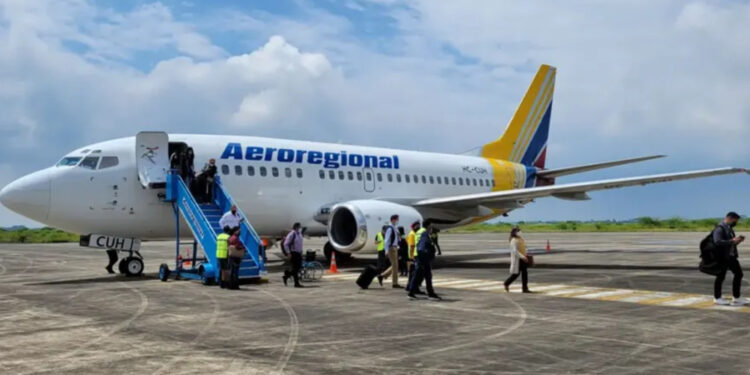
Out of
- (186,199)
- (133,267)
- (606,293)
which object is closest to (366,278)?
(606,293)

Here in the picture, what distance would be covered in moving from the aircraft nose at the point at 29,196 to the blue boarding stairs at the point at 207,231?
307cm

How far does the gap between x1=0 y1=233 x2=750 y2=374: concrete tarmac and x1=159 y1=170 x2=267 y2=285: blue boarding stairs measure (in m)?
0.85

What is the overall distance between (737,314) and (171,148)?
15131mm

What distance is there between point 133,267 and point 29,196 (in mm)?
3368

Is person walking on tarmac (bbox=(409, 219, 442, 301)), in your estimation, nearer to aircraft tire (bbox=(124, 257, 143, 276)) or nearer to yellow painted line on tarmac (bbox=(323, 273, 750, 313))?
yellow painted line on tarmac (bbox=(323, 273, 750, 313))

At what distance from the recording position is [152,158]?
19062 mm

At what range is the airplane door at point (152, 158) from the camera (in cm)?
1880

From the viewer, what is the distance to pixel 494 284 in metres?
16.6

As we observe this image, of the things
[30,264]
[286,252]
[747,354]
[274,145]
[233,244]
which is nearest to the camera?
[747,354]

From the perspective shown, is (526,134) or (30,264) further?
(526,134)

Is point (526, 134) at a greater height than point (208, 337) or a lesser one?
greater

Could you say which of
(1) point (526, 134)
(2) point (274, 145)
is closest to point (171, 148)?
(2) point (274, 145)

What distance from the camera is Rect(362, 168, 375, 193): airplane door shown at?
81.1ft

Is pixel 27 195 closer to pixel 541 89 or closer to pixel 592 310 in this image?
pixel 592 310
